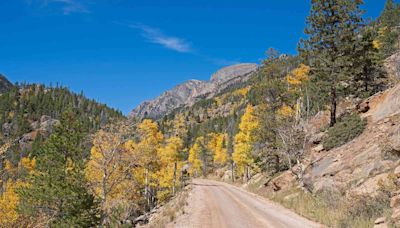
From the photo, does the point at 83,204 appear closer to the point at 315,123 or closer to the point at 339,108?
the point at 315,123

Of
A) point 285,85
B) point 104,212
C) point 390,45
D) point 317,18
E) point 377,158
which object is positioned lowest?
point 104,212

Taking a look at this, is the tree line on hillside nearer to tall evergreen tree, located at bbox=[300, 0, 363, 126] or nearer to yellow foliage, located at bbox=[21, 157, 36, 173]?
tall evergreen tree, located at bbox=[300, 0, 363, 126]

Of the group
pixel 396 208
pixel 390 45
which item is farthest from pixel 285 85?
pixel 390 45

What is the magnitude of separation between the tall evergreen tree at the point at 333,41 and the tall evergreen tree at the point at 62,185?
63.8 feet

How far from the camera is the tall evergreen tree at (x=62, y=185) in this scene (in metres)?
22.9

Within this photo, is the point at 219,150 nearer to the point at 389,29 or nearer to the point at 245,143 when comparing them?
the point at 245,143

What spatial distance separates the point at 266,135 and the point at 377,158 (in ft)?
50.9

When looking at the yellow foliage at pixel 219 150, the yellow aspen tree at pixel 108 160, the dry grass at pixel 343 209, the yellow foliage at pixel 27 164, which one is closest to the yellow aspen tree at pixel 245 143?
the yellow aspen tree at pixel 108 160

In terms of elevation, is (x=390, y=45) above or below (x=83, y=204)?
above

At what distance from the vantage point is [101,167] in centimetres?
2361

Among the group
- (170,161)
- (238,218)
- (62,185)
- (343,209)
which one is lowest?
(238,218)

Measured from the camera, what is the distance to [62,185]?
23.3 meters

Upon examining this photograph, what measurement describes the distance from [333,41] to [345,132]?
826 cm

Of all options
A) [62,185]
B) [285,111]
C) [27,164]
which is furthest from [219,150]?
[62,185]
